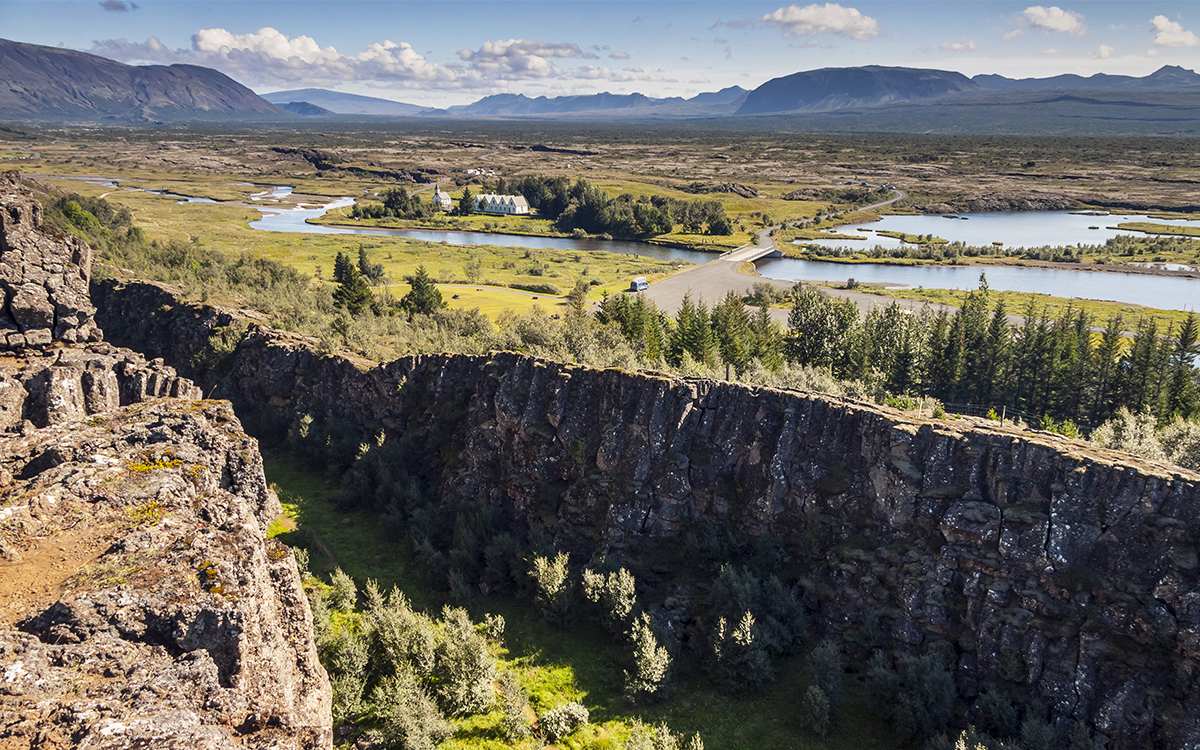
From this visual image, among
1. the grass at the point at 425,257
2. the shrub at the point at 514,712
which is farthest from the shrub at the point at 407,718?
the grass at the point at 425,257

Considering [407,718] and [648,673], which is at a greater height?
[648,673]

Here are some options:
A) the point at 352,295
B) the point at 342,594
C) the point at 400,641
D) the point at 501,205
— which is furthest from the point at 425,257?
the point at 400,641

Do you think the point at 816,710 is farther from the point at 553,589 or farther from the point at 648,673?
the point at 553,589

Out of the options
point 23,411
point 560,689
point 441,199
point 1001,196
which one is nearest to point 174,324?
point 23,411

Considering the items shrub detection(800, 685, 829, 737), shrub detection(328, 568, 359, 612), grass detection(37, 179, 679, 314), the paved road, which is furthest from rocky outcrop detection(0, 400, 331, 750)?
the paved road

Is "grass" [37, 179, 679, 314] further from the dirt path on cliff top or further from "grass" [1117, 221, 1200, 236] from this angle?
"grass" [1117, 221, 1200, 236]
